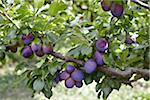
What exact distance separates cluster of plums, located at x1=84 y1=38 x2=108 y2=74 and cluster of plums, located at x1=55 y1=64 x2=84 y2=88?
42 millimetres

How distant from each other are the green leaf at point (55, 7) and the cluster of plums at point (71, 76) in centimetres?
19

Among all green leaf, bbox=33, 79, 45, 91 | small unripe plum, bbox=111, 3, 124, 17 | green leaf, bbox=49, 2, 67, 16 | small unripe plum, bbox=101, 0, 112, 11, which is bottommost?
green leaf, bbox=33, 79, 45, 91

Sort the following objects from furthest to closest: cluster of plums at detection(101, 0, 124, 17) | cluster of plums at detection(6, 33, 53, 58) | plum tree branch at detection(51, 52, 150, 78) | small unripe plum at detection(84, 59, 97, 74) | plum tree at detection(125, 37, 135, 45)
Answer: plum tree at detection(125, 37, 135, 45), cluster of plums at detection(6, 33, 53, 58), small unripe plum at detection(84, 59, 97, 74), plum tree branch at detection(51, 52, 150, 78), cluster of plums at detection(101, 0, 124, 17)

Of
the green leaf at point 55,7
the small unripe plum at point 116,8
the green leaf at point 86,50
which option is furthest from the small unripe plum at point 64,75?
the small unripe plum at point 116,8

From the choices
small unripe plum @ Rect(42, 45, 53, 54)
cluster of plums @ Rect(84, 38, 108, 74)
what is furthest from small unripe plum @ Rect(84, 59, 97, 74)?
small unripe plum @ Rect(42, 45, 53, 54)

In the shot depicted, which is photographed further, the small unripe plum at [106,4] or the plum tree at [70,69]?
the plum tree at [70,69]

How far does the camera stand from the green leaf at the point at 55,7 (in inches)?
56.6

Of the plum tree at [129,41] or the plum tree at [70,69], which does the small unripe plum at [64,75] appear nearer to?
the plum tree at [70,69]

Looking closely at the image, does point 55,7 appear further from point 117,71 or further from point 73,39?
point 117,71

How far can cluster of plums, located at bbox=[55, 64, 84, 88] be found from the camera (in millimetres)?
1434

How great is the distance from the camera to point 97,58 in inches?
55.2

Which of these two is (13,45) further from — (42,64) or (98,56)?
(98,56)

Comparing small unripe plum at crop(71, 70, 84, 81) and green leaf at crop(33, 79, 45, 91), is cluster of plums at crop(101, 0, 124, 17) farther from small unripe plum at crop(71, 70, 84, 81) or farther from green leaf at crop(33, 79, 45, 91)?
green leaf at crop(33, 79, 45, 91)

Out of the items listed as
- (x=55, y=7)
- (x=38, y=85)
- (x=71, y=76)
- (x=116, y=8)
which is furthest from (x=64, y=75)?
(x=116, y=8)
